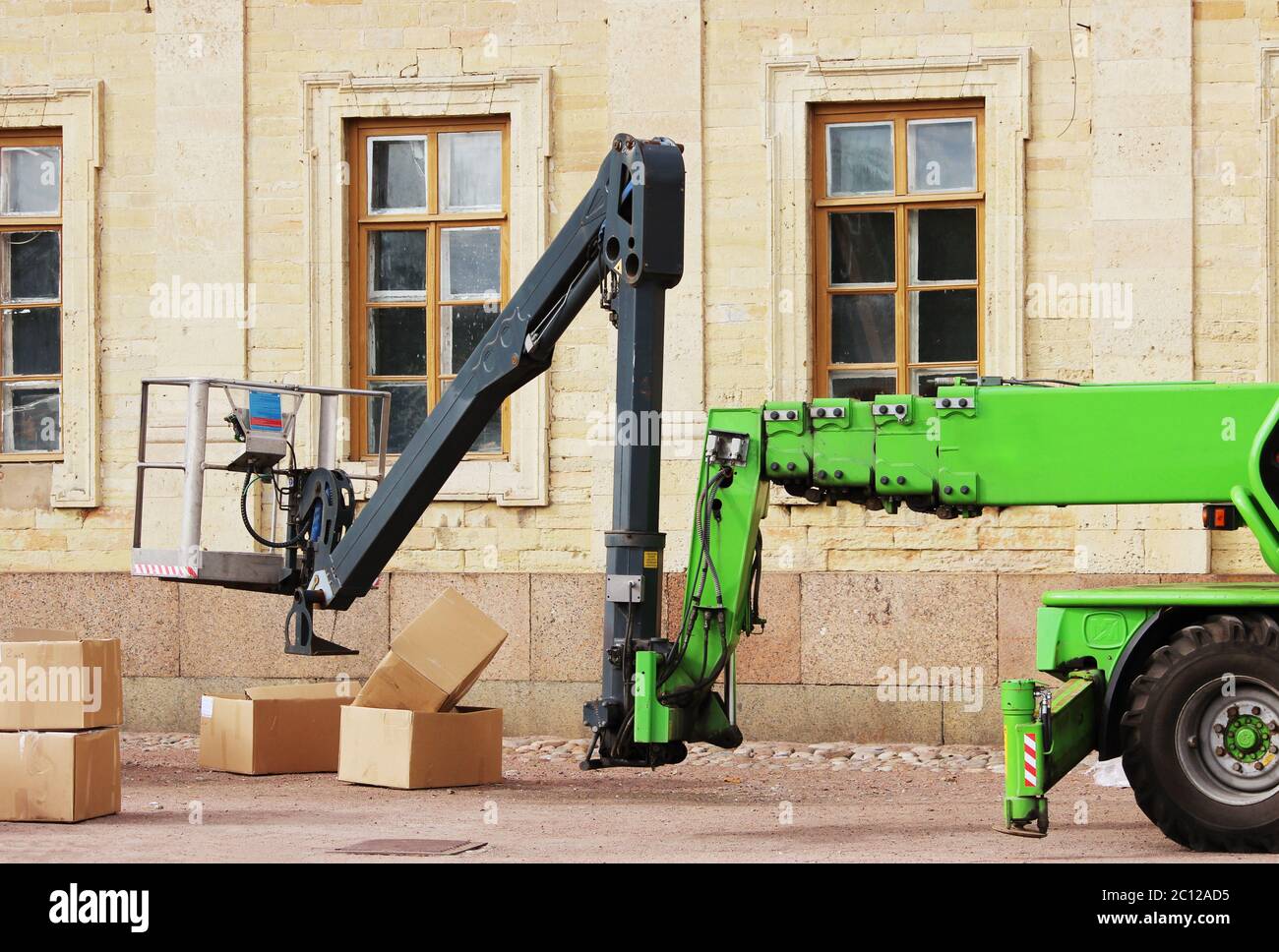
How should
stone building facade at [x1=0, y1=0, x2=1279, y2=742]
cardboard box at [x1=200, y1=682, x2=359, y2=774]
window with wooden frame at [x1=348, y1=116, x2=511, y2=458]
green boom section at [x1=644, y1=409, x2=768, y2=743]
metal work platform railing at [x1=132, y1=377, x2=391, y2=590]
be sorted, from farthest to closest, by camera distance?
window with wooden frame at [x1=348, y1=116, x2=511, y2=458]
stone building facade at [x1=0, y1=0, x2=1279, y2=742]
cardboard box at [x1=200, y1=682, x2=359, y2=774]
metal work platform railing at [x1=132, y1=377, x2=391, y2=590]
green boom section at [x1=644, y1=409, x2=768, y2=743]

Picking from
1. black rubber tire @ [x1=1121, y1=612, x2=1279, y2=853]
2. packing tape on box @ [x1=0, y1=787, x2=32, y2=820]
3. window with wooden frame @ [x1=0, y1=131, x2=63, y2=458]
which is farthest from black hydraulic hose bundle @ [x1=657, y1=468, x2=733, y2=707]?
window with wooden frame @ [x1=0, y1=131, x2=63, y2=458]

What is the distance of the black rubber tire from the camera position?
7.18 m

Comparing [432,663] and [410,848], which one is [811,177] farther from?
[410,848]

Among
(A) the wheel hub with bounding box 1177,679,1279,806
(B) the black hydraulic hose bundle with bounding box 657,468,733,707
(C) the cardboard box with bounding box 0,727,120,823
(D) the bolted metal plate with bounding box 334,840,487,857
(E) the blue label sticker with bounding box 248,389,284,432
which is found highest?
(E) the blue label sticker with bounding box 248,389,284,432

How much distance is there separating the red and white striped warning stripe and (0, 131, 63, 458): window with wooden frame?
391 centimetres

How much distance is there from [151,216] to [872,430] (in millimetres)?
7118

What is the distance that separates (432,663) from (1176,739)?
4180mm

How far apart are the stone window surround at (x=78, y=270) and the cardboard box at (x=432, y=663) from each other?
4134mm

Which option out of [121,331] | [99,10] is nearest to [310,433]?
[121,331]

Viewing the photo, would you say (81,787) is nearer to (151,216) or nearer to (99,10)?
(151,216)

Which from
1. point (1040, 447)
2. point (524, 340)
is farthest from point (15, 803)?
point (1040, 447)

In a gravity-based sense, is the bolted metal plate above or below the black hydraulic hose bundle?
below

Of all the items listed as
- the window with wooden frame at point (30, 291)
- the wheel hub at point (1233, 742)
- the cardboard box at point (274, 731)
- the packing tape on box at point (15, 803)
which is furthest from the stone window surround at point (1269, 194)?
the window with wooden frame at point (30, 291)

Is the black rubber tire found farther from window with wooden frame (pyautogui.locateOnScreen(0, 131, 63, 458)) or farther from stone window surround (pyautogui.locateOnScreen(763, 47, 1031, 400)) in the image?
window with wooden frame (pyautogui.locateOnScreen(0, 131, 63, 458))
